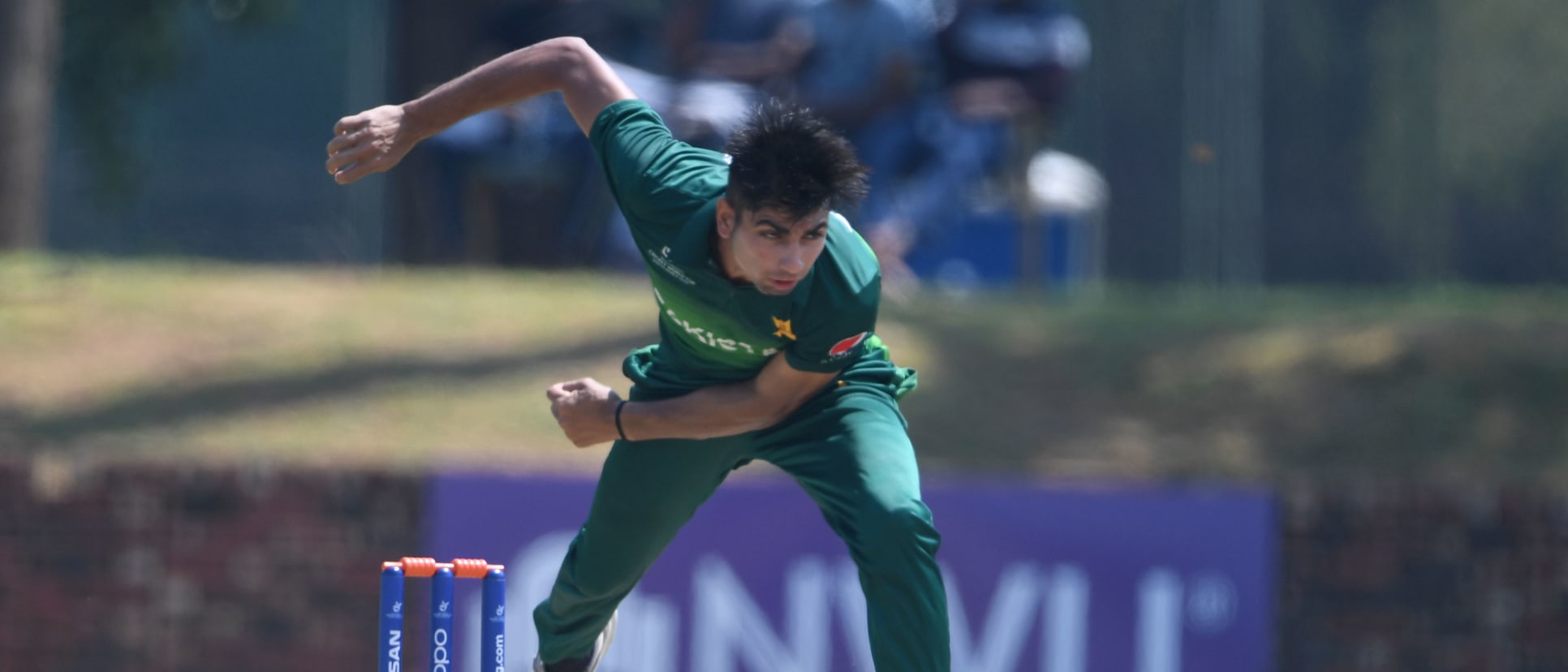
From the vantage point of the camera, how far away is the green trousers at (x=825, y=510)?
4703 mm

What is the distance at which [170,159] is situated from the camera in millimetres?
14039

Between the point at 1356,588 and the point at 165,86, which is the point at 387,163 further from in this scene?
the point at 165,86

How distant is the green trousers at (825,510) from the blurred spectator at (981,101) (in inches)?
239

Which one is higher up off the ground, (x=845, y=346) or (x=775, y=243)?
(x=775, y=243)

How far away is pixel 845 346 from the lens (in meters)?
4.87

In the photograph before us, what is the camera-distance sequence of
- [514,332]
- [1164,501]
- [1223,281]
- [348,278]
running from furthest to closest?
[1223,281] < [348,278] < [514,332] < [1164,501]

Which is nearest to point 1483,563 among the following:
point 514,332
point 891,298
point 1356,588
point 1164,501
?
point 1356,588

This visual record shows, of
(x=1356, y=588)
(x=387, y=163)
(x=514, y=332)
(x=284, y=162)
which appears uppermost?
(x=284, y=162)

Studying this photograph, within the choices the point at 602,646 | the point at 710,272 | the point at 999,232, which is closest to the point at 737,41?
the point at 999,232

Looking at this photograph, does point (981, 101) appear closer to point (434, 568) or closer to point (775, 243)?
point (775, 243)

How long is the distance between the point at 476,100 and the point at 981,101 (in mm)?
6959

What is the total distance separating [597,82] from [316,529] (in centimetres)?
455

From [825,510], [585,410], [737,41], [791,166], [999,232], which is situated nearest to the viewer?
[791,166]

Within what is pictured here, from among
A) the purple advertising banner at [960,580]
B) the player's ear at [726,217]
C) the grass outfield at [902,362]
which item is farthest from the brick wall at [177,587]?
the player's ear at [726,217]
